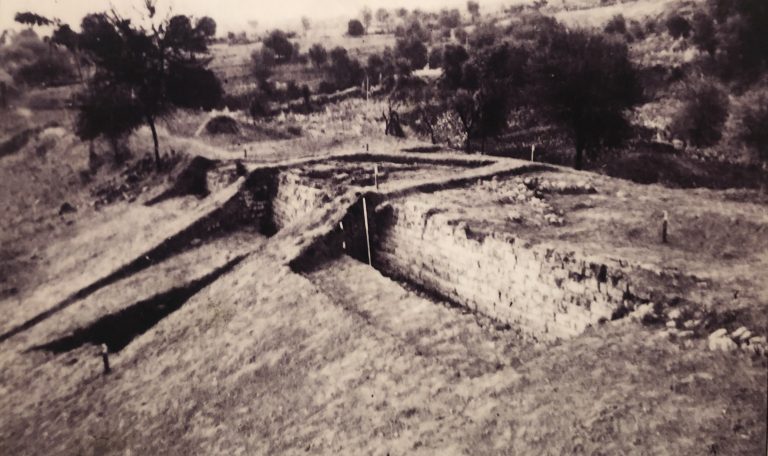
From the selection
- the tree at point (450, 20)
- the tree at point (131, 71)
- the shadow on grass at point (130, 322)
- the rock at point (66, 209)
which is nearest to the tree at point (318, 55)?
the tree at point (450, 20)

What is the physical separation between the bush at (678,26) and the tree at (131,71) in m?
16.6

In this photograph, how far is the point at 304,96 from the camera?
33062 millimetres

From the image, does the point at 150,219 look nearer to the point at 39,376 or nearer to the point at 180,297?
the point at 180,297

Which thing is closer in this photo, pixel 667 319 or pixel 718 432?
pixel 718 432

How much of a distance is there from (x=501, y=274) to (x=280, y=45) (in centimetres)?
3643

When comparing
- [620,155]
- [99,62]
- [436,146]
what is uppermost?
[99,62]

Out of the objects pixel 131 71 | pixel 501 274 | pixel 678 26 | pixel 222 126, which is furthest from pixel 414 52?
pixel 501 274

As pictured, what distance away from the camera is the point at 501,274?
792 centimetres

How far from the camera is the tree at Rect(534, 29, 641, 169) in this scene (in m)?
17.2

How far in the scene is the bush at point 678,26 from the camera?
55.5 feet

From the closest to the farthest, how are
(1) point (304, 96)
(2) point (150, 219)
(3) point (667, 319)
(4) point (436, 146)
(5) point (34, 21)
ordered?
(3) point (667, 319)
(5) point (34, 21)
(2) point (150, 219)
(4) point (436, 146)
(1) point (304, 96)

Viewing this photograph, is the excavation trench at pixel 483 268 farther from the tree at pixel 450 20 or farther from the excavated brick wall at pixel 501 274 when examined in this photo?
the tree at pixel 450 20

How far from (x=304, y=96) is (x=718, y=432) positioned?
103ft

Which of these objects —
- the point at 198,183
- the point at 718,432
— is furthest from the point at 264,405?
the point at 198,183
